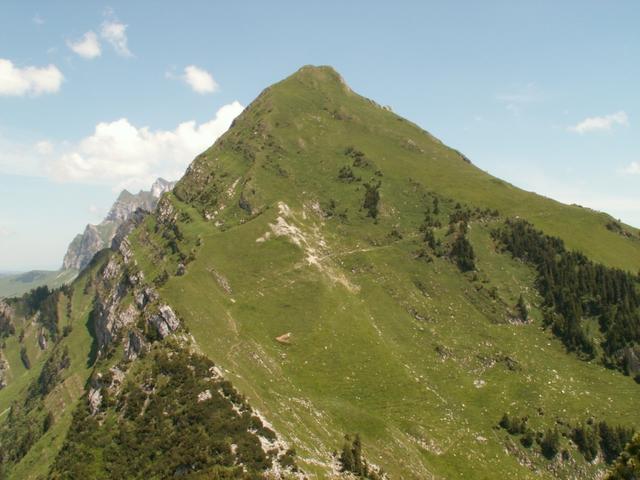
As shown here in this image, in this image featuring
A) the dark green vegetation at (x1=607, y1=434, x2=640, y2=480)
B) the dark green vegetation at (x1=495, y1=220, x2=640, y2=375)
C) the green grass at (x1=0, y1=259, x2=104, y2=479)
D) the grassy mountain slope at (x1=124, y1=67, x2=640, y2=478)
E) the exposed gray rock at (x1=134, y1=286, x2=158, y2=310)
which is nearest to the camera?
the dark green vegetation at (x1=607, y1=434, x2=640, y2=480)

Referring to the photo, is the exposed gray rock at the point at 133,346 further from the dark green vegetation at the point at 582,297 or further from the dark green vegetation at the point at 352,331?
the dark green vegetation at the point at 582,297

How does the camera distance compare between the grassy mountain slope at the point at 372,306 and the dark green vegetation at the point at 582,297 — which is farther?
the dark green vegetation at the point at 582,297

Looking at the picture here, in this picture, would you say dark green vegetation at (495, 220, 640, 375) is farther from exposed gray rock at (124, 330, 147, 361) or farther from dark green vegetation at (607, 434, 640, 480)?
exposed gray rock at (124, 330, 147, 361)

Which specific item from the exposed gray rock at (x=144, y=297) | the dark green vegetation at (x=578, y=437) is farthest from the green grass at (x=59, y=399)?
the dark green vegetation at (x=578, y=437)

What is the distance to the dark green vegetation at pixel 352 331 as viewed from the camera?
66.9m

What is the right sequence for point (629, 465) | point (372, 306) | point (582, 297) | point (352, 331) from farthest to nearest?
1. point (582, 297)
2. point (372, 306)
3. point (352, 331)
4. point (629, 465)

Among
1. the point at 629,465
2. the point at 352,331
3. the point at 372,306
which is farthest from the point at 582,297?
the point at 629,465

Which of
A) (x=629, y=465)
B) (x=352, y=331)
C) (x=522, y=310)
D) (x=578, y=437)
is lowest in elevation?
(x=578, y=437)

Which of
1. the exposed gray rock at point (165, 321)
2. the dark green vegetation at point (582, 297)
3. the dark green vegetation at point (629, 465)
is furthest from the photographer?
the dark green vegetation at point (582, 297)

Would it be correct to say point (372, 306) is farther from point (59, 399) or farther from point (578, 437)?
point (59, 399)

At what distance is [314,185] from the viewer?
147 m

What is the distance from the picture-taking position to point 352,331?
9356 centimetres

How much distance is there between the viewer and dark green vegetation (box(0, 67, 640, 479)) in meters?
66.9

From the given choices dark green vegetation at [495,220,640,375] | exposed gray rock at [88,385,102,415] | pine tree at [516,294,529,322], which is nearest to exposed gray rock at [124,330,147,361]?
exposed gray rock at [88,385,102,415]
